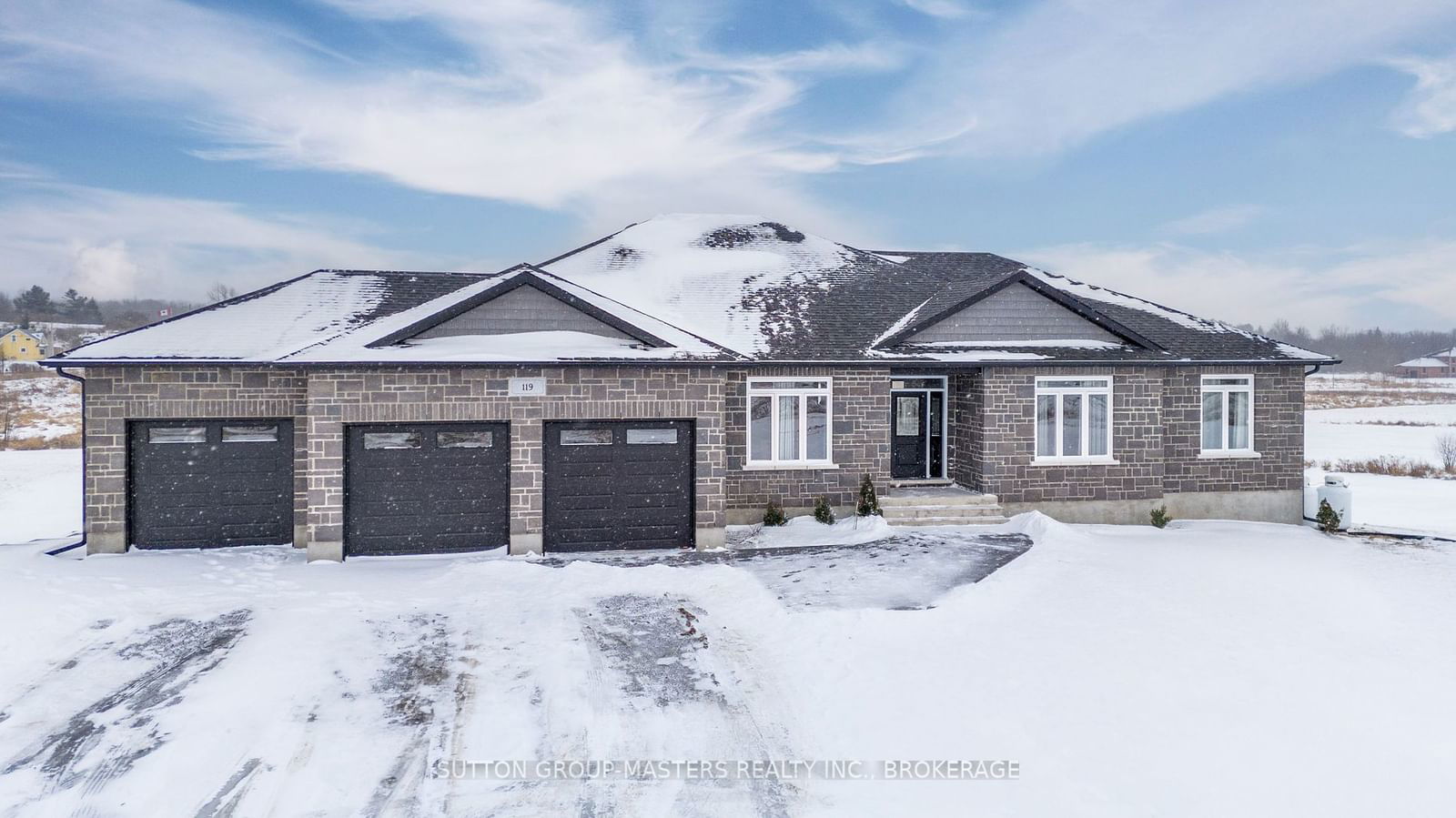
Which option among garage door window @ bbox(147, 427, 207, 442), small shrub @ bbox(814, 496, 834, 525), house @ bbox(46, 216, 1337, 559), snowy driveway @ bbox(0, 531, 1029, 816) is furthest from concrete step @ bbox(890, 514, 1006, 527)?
garage door window @ bbox(147, 427, 207, 442)

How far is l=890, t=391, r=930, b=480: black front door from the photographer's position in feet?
55.1

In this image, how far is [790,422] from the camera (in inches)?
575

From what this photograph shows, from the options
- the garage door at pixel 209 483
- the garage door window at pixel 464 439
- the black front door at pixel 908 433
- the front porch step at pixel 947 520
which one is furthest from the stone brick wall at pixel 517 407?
the black front door at pixel 908 433

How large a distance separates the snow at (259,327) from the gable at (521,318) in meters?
2.49

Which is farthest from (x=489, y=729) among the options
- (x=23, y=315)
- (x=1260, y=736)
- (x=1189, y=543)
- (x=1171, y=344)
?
(x=23, y=315)

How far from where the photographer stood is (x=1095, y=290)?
18.6m

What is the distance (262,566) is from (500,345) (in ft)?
15.7

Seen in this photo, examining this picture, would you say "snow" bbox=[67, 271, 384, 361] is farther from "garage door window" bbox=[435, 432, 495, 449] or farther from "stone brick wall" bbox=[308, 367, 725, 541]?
"garage door window" bbox=[435, 432, 495, 449]

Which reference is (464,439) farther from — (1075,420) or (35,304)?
(35,304)

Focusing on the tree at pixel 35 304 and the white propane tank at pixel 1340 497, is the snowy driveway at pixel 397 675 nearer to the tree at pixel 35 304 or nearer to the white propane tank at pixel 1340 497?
the white propane tank at pixel 1340 497

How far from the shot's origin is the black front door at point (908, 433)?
1678cm

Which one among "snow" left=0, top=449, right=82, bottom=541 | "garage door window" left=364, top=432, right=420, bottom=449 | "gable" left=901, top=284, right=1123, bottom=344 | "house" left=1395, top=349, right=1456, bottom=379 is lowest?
"snow" left=0, top=449, right=82, bottom=541

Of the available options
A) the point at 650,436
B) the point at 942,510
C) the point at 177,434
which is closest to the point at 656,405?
the point at 650,436

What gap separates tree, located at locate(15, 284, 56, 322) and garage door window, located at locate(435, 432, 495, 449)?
10895 centimetres
